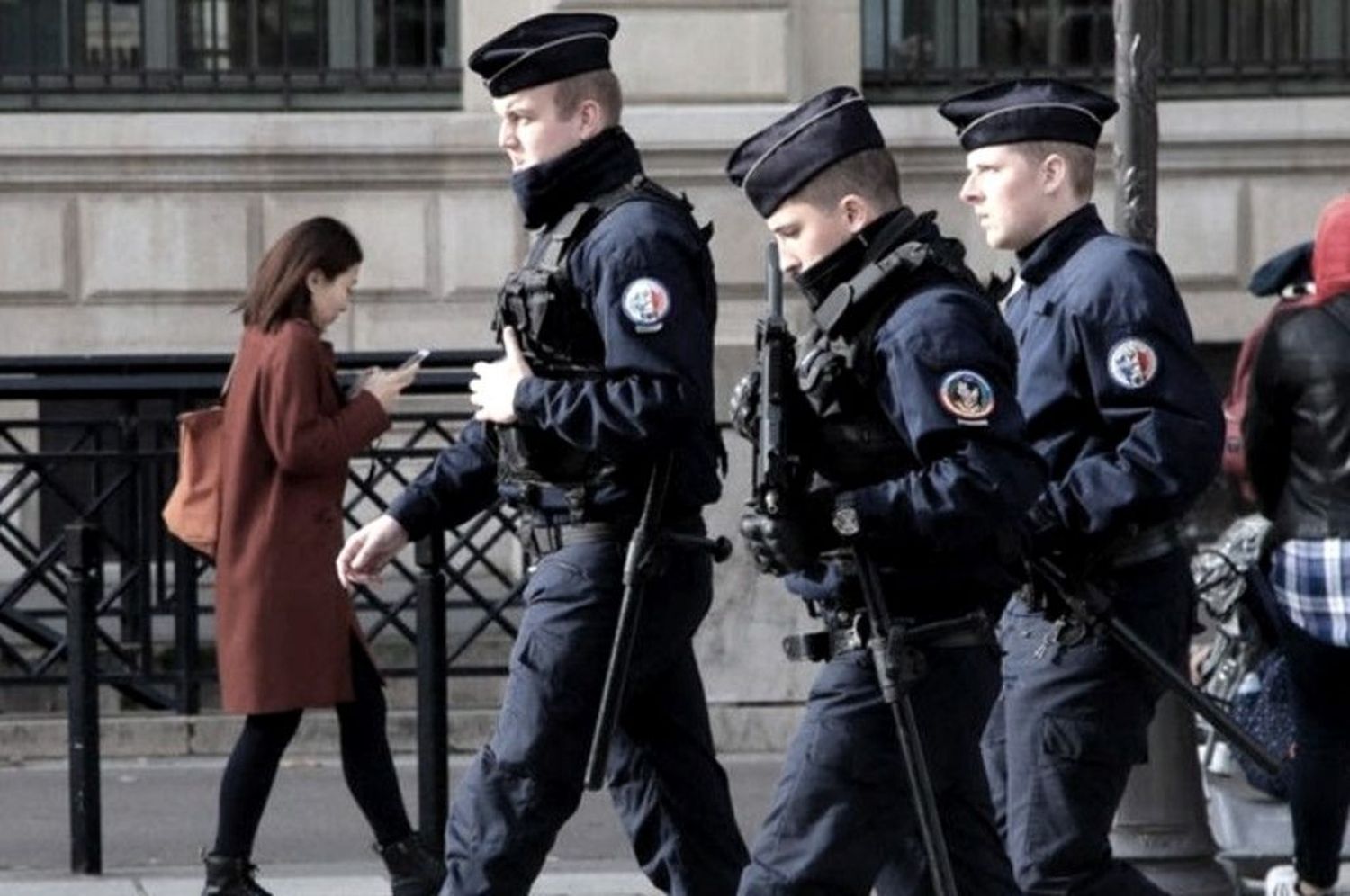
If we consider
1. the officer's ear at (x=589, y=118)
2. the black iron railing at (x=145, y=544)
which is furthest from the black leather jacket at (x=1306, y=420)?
the black iron railing at (x=145, y=544)

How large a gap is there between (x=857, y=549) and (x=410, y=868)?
309cm

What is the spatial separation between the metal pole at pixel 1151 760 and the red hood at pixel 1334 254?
40cm

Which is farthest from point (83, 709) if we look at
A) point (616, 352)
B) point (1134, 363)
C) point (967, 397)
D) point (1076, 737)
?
point (967, 397)

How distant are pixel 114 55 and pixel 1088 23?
455cm

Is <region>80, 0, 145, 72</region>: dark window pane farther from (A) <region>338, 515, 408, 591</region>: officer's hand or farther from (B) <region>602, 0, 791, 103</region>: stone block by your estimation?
(A) <region>338, 515, 408, 591</region>: officer's hand

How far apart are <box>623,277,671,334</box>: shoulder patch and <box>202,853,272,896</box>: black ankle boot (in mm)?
2621

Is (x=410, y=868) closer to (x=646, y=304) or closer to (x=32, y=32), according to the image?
(x=646, y=304)

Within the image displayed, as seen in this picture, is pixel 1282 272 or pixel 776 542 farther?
pixel 1282 272

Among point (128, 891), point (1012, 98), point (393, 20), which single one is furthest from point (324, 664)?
point (393, 20)

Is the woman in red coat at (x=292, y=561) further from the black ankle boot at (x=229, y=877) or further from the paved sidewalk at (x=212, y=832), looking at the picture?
the paved sidewalk at (x=212, y=832)

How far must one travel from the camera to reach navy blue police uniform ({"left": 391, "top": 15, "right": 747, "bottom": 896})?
7.01 meters

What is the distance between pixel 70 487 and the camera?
1172 cm

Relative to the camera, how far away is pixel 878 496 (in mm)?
6355

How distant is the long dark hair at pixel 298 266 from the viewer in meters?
9.27
